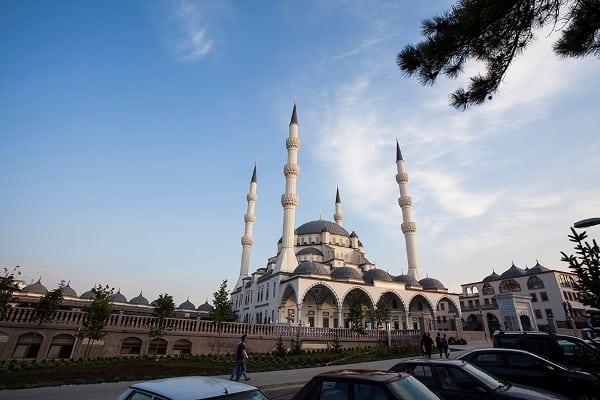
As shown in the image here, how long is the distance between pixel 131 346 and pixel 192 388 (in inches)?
677

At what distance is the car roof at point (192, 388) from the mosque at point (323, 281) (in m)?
26.3

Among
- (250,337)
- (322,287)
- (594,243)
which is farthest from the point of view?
(322,287)

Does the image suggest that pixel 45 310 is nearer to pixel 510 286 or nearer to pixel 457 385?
pixel 457 385

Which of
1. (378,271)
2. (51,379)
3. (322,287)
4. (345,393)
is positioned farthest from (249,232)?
(345,393)

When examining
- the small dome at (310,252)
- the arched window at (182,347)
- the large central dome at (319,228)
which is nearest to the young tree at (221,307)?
Answer: the arched window at (182,347)

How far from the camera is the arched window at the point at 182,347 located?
18594 mm

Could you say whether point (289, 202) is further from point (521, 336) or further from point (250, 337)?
point (521, 336)

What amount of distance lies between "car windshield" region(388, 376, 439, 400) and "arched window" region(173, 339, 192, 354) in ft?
58.2

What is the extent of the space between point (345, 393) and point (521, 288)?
58368 mm

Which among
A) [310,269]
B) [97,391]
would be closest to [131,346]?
[97,391]

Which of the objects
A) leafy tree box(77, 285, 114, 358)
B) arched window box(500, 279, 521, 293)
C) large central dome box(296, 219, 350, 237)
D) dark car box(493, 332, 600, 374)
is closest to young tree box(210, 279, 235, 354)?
leafy tree box(77, 285, 114, 358)

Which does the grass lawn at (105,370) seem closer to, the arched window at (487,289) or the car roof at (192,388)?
the car roof at (192,388)

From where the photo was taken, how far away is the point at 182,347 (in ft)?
Result: 61.7

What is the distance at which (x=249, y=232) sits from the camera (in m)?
46.7
